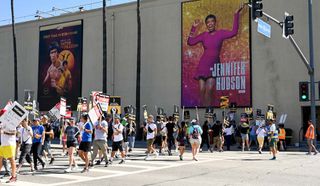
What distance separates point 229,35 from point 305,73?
19.7ft

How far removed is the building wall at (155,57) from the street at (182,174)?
13819 mm

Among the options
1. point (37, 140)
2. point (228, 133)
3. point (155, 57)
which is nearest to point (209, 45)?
point (155, 57)

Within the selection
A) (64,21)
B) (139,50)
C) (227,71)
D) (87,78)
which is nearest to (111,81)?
(87,78)

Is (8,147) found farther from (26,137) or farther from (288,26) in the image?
(288,26)

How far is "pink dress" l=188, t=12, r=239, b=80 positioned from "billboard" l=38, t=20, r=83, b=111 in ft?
39.0

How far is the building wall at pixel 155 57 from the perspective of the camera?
28.9 metres

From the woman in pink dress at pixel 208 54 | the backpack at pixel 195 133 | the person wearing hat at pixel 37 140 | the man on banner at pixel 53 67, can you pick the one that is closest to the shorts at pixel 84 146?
the person wearing hat at pixel 37 140

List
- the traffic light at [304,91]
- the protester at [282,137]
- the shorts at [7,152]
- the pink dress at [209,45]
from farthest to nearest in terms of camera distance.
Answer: the pink dress at [209,45]
the protester at [282,137]
the traffic light at [304,91]
the shorts at [7,152]

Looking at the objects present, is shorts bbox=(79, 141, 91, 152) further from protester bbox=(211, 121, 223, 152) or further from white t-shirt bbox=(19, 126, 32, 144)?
protester bbox=(211, 121, 223, 152)

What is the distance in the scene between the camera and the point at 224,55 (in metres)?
31.7

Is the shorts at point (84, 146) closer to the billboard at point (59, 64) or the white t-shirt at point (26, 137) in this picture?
the white t-shirt at point (26, 137)

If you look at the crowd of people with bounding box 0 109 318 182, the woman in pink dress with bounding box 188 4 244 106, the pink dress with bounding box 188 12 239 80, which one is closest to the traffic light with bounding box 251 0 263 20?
the crowd of people with bounding box 0 109 318 182

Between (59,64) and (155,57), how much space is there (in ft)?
34.2

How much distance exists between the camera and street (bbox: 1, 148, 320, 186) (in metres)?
11.4
